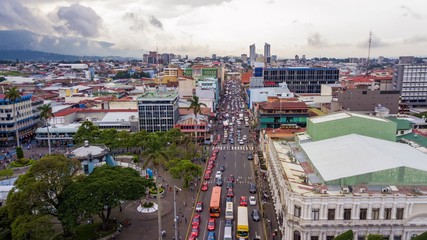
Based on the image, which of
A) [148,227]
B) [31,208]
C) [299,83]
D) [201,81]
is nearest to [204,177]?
[148,227]

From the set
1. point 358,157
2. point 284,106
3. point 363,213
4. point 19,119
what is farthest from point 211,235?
point 19,119

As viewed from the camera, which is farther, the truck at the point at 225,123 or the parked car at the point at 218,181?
the truck at the point at 225,123

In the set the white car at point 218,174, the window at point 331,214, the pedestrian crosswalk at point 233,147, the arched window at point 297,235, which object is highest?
the window at point 331,214

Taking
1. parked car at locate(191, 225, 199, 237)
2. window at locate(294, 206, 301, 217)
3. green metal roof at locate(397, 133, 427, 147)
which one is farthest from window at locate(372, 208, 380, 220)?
green metal roof at locate(397, 133, 427, 147)

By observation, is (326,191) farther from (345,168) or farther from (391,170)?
(391,170)

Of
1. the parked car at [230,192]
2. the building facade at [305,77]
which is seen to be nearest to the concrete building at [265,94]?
the building facade at [305,77]

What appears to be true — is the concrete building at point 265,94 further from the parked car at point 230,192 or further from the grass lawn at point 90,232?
the grass lawn at point 90,232

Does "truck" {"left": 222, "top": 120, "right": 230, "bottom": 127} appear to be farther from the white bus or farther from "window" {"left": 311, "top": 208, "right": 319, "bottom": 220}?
"window" {"left": 311, "top": 208, "right": 319, "bottom": 220}
